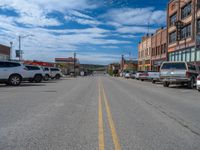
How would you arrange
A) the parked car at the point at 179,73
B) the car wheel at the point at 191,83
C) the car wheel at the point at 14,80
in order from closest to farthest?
1. the car wheel at the point at 14,80
2. the parked car at the point at 179,73
3. the car wheel at the point at 191,83

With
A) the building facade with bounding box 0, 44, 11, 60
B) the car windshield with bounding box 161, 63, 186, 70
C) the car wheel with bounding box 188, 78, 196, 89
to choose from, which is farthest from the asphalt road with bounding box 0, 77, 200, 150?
the building facade with bounding box 0, 44, 11, 60

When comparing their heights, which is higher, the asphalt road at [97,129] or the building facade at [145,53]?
the building facade at [145,53]

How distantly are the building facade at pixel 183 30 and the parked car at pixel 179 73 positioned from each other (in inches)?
485

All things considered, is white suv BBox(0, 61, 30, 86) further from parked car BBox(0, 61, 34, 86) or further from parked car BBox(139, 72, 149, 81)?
parked car BBox(139, 72, 149, 81)

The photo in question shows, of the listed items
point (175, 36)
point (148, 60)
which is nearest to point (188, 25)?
point (175, 36)

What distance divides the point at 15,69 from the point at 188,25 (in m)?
30.4

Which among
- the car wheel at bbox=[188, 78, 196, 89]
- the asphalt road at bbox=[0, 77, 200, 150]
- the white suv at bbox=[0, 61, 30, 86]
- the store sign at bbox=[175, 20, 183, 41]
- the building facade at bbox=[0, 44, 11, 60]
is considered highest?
the store sign at bbox=[175, 20, 183, 41]

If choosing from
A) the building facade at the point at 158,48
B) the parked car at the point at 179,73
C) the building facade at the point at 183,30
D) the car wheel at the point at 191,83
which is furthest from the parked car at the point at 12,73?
the building facade at the point at 158,48

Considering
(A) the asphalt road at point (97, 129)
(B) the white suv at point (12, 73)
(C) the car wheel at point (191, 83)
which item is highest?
(B) the white suv at point (12, 73)

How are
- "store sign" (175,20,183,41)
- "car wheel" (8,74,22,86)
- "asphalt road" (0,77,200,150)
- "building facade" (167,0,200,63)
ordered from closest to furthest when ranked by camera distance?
"asphalt road" (0,77,200,150) < "car wheel" (8,74,22,86) < "building facade" (167,0,200,63) < "store sign" (175,20,183,41)

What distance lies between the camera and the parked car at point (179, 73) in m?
25.2

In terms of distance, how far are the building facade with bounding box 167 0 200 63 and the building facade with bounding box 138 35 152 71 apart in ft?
60.3

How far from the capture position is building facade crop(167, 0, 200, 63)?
42.2 metres

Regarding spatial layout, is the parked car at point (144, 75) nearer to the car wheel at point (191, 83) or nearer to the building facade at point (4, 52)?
the car wheel at point (191, 83)
